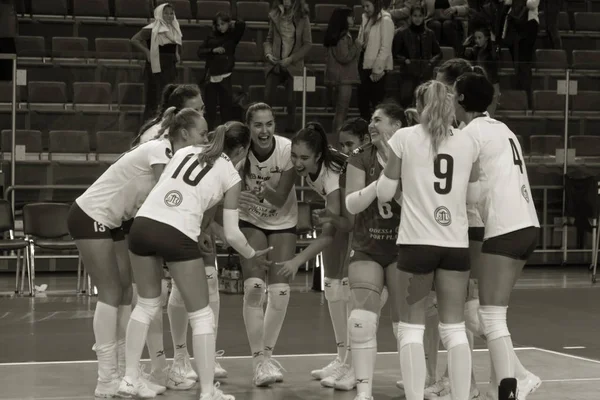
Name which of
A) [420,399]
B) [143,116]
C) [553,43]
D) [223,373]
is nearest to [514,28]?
[553,43]

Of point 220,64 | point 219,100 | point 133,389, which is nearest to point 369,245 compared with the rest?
point 133,389

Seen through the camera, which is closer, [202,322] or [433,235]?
[433,235]

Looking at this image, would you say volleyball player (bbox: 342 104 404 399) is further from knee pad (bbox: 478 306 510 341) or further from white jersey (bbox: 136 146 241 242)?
white jersey (bbox: 136 146 241 242)

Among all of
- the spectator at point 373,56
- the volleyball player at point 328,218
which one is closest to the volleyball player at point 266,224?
the volleyball player at point 328,218

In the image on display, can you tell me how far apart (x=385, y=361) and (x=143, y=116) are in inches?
234

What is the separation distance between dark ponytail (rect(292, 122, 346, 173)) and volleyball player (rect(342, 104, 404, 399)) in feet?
1.76

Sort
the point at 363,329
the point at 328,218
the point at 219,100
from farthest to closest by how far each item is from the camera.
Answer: the point at 219,100, the point at 328,218, the point at 363,329

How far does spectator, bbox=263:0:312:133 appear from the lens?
42.6 ft

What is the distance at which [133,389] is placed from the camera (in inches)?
238

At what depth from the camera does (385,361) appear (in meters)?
7.41

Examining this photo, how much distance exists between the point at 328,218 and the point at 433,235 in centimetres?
123

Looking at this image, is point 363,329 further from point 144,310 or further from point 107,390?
point 107,390

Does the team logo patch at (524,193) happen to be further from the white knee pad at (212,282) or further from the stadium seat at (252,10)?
the stadium seat at (252,10)

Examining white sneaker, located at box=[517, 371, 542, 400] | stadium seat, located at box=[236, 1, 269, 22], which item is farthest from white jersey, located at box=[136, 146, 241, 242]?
stadium seat, located at box=[236, 1, 269, 22]
